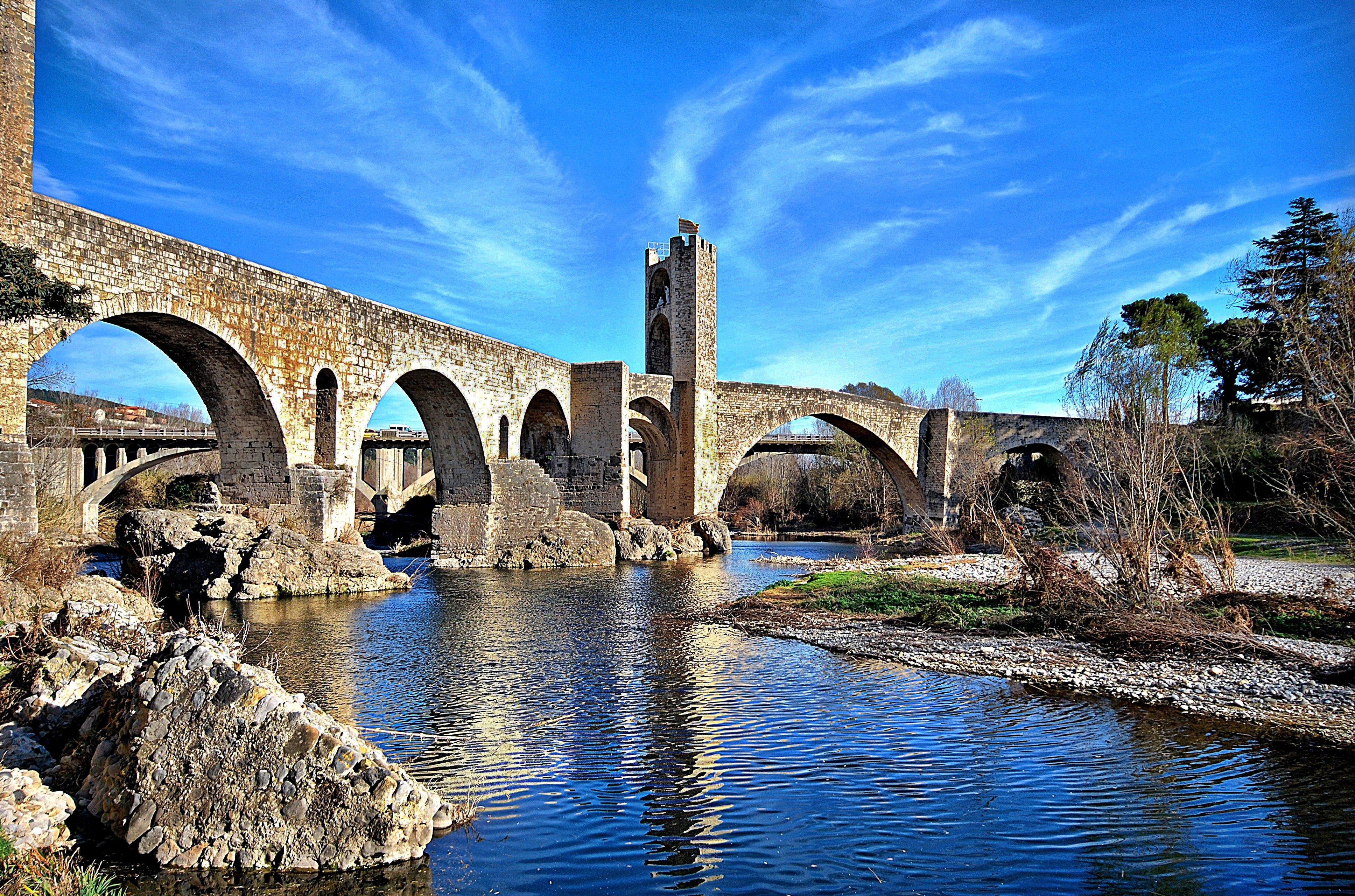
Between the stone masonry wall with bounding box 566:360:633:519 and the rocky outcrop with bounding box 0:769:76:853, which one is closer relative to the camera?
the rocky outcrop with bounding box 0:769:76:853

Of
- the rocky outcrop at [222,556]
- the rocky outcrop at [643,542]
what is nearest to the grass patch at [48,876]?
the rocky outcrop at [222,556]

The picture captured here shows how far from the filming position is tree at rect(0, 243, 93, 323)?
878 centimetres

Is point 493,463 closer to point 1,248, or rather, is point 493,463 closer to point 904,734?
point 1,248

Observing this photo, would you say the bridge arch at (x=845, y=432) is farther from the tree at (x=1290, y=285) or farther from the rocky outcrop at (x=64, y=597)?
the rocky outcrop at (x=64, y=597)

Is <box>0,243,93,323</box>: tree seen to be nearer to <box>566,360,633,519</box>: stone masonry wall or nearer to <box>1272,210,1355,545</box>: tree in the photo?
<box>1272,210,1355,545</box>: tree

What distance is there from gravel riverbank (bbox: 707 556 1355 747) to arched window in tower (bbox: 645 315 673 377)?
15.9 m

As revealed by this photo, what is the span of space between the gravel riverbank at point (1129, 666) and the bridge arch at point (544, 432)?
11494 millimetres

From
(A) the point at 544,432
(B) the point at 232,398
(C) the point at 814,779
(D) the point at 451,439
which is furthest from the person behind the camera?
(A) the point at 544,432

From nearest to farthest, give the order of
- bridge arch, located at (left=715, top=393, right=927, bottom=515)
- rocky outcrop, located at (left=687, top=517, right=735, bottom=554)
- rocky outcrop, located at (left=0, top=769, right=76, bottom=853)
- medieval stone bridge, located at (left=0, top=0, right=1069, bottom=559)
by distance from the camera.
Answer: rocky outcrop, located at (left=0, top=769, right=76, bottom=853) → medieval stone bridge, located at (left=0, top=0, right=1069, bottom=559) → rocky outcrop, located at (left=687, top=517, right=735, bottom=554) → bridge arch, located at (left=715, top=393, right=927, bottom=515)

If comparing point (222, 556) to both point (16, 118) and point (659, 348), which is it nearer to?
point (16, 118)

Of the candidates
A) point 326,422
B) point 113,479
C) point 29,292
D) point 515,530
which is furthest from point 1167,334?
point 113,479

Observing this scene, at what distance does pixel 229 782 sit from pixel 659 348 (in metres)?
24.5

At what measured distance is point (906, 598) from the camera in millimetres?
13164

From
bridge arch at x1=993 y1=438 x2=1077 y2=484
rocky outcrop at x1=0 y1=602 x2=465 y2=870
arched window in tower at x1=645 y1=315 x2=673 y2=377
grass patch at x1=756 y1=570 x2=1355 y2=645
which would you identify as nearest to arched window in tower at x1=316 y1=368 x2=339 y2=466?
grass patch at x1=756 y1=570 x2=1355 y2=645
